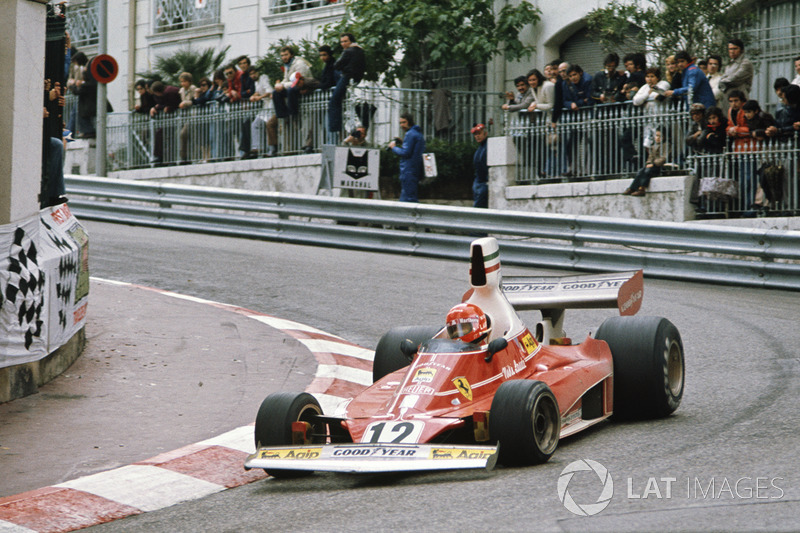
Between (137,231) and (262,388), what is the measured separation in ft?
33.3

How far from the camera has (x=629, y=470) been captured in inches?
215

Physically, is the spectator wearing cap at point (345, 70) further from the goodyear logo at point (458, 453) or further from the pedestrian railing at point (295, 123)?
the goodyear logo at point (458, 453)

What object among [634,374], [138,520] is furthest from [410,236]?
[138,520]

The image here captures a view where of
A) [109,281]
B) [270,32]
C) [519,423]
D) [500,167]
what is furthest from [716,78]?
[270,32]

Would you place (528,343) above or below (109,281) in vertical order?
below

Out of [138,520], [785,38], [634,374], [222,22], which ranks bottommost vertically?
[138,520]

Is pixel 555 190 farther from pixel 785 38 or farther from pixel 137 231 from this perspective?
pixel 137 231

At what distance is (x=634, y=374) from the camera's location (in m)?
6.88

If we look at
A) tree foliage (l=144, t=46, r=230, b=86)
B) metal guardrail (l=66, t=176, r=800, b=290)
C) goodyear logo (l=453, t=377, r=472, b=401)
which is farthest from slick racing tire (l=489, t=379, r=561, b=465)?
tree foliage (l=144, t=46, r=230, b=86)

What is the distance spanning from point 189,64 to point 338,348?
17826 millimetres

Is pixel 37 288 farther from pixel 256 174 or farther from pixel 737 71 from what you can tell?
pixel 256 174

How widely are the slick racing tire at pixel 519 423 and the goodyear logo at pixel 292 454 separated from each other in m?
0.91

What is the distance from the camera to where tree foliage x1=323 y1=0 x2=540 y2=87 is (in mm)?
20203

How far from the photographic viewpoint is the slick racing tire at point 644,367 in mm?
6844
